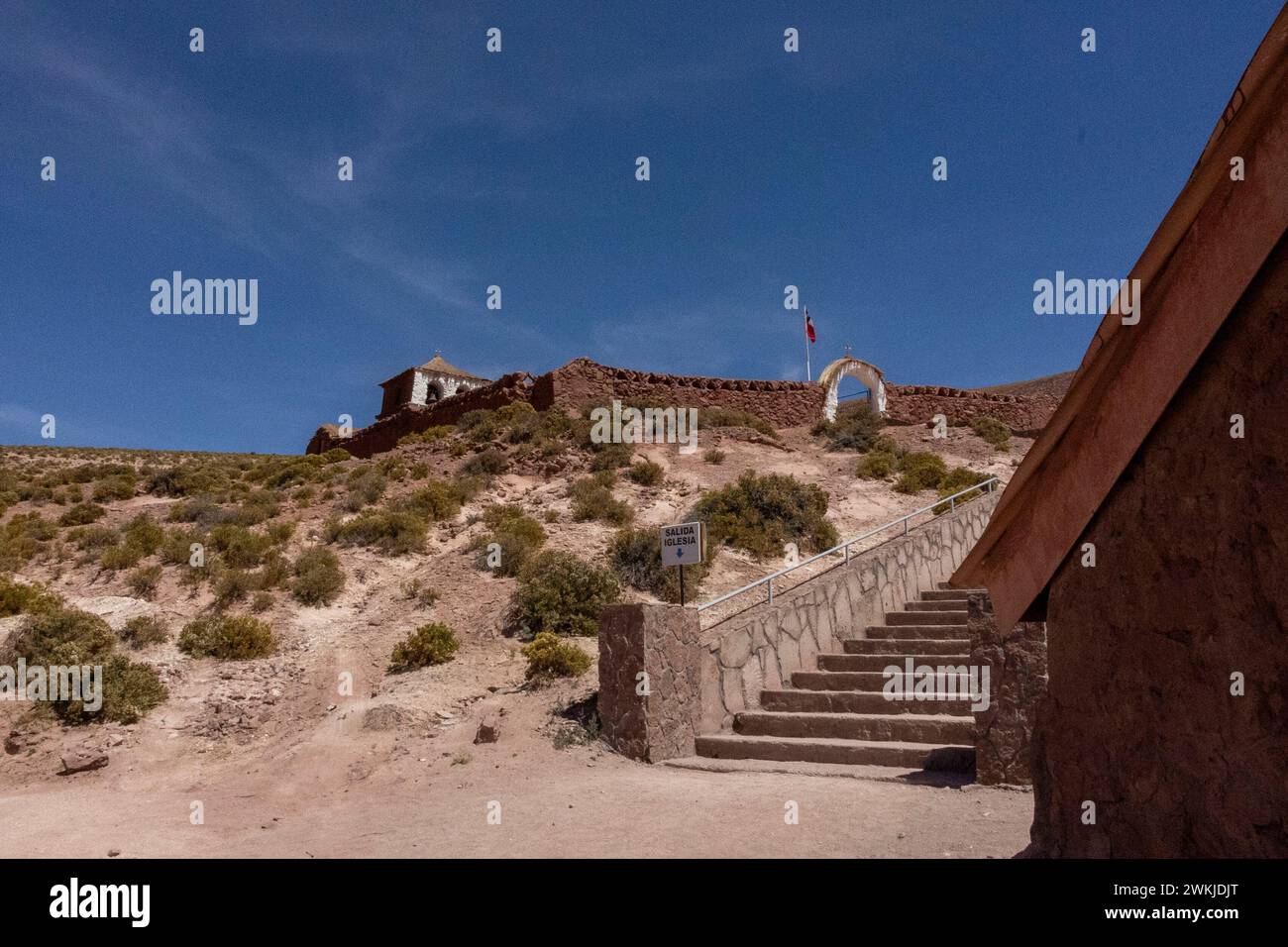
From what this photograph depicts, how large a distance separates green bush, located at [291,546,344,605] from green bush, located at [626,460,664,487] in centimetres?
743

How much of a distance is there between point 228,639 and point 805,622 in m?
7.44

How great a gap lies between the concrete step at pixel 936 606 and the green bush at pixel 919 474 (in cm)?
897

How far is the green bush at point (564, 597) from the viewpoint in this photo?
439 inches

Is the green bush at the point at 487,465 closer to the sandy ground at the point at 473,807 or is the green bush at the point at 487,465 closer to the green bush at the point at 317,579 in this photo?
the green bush at the point at 317,579

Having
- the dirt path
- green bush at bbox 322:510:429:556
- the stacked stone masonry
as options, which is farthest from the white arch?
the dirt path

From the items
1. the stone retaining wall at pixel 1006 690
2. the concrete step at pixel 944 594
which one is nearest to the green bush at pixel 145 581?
the concrete step at pixel 944 594

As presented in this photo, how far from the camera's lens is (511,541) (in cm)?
1409

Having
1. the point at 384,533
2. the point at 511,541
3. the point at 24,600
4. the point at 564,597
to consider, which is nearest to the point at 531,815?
the point at 564,597

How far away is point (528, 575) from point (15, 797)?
638cm

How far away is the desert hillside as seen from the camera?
8078 mm

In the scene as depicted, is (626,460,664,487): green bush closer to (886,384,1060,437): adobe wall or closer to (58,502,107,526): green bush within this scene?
(58,502,107,526): green bush

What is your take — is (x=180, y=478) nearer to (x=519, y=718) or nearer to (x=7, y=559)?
(x=7, y=559)

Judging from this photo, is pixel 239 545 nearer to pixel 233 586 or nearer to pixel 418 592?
pixel 233 586
